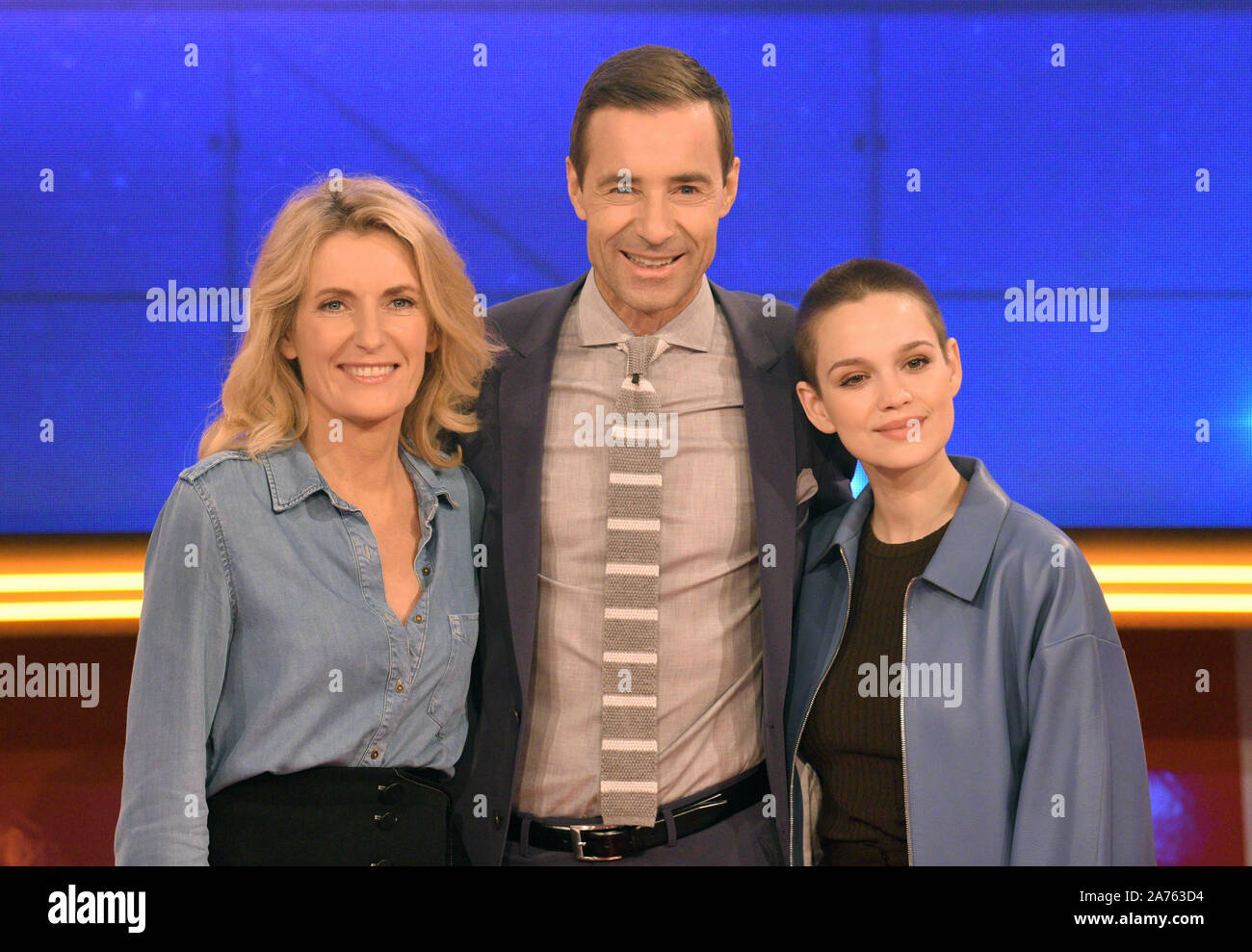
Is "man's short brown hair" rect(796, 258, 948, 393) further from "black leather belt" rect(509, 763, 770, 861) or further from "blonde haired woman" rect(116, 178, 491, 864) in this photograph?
"black leather belt" rect(509, 763, 770, 861)

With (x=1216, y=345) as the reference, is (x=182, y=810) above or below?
below

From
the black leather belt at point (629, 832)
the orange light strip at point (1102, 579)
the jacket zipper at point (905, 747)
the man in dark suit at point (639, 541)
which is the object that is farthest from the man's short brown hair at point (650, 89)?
the orange light strip at point (1102, 579)

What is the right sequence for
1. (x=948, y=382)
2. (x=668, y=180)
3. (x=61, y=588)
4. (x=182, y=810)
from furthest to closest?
(x=61, y=588) < (x=668, y=180) < (x=948, y=382) < (x=182, y=810)

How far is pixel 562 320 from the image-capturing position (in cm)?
228

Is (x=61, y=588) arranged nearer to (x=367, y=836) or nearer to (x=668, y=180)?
(x=367, y=836)

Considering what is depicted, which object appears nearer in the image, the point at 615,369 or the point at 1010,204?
the point at 615,369

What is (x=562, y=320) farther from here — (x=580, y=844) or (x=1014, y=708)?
(x=1014, y=708)

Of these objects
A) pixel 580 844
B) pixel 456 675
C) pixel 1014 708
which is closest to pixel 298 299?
pixel 456 675

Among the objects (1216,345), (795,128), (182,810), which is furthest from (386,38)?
(1216,345)

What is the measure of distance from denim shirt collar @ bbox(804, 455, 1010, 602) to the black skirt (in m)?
0.98

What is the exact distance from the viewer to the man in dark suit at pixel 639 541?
2061mm

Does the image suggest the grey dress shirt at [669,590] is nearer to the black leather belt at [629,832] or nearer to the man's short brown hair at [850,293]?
the black leather belt at [629,832]
